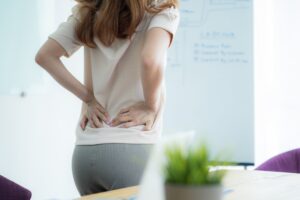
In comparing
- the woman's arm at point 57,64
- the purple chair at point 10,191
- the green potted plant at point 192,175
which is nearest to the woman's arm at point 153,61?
the woman's arm at point 57,64

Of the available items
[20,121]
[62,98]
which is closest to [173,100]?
[62,98]

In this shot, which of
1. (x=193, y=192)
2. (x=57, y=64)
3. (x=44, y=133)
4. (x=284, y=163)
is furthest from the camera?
(x=44, y=133)

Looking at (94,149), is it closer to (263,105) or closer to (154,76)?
(154,76)

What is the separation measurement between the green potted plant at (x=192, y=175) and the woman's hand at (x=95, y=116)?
41.5 inches

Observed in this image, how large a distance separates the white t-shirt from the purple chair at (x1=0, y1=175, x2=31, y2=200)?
0.28 meters

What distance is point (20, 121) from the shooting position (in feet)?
11.6

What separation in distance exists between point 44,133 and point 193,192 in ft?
9.69

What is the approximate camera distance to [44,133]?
372 centimetres

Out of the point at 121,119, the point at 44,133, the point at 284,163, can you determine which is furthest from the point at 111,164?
the point at 44,133

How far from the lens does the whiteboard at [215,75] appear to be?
374cm

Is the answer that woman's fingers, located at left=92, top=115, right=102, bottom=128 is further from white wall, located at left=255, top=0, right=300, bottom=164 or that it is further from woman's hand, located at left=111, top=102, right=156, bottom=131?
white wall, located at left=255, top=0, right=300, bottom=164

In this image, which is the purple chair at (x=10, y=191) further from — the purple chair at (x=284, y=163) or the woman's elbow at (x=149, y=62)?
the purple chair at (x=284, y=163)

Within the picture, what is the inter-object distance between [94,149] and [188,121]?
201 cm

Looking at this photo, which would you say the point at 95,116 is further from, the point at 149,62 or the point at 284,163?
the point at 284,163
